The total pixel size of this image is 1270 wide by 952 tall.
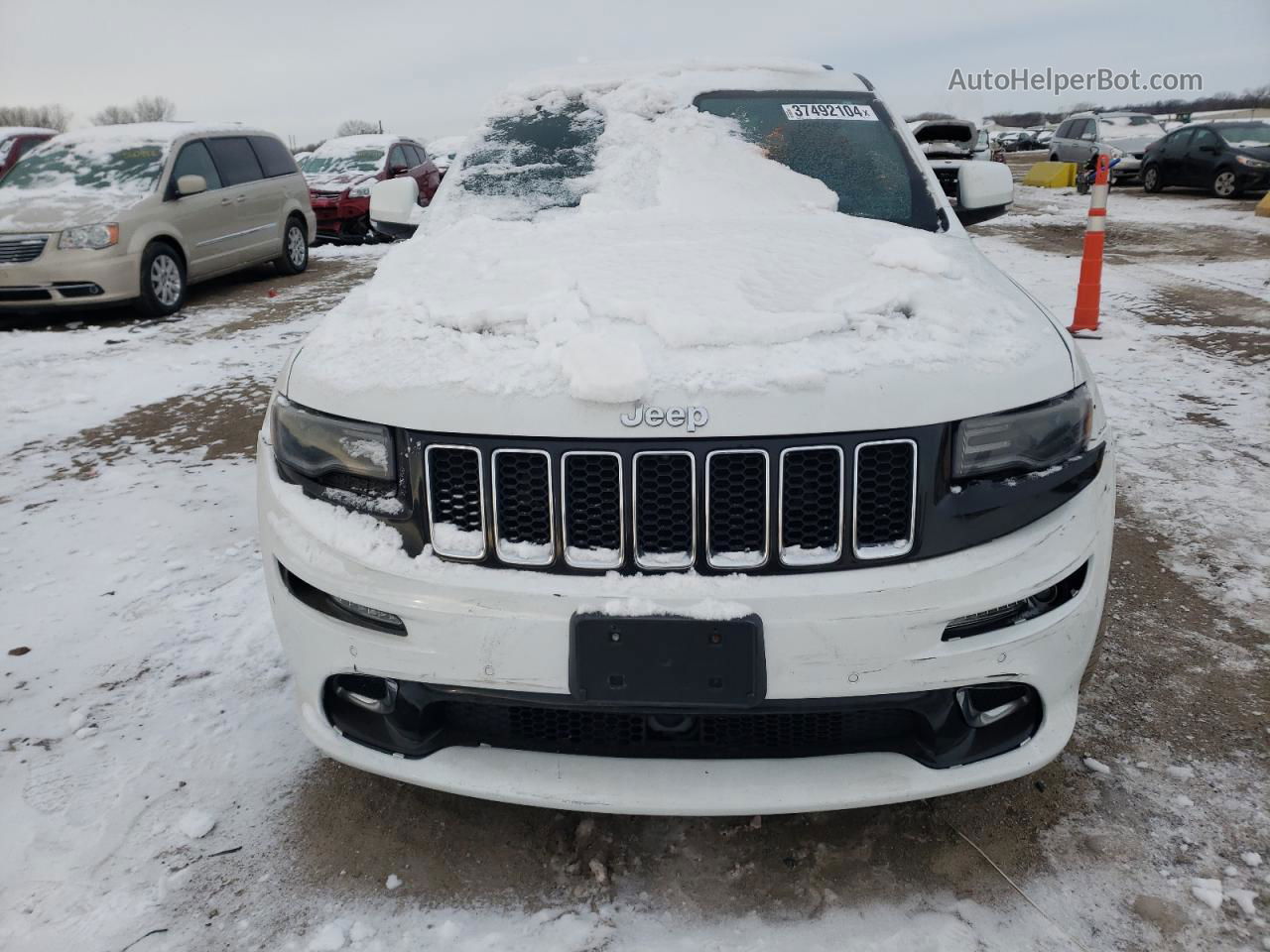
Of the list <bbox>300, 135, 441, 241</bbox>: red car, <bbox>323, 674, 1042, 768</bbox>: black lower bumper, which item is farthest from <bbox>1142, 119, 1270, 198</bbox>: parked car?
<bbox>323, 674, 1042, 768</bbox>: black lower bumper

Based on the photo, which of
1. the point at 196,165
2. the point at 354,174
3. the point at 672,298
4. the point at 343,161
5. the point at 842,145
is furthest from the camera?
the point at 343,161

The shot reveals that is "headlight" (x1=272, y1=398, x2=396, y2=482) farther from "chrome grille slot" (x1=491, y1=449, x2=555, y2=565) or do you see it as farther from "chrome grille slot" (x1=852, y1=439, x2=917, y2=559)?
"chrome grille slot" (x1=852, y1=439, x2=917, y2=559)

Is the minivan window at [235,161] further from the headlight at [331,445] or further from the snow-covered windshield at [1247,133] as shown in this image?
the snow-covered windshield at [1247,133]

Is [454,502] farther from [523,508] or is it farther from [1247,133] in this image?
[1247,133]

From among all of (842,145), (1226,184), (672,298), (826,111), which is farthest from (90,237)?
(1226,184)

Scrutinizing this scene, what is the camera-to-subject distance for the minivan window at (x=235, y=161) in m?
9.65

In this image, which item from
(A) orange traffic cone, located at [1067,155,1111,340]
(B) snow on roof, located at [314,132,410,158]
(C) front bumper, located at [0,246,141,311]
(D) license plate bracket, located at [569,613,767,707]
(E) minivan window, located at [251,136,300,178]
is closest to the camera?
(D) license plate bracket, located at [569,613,767,707]

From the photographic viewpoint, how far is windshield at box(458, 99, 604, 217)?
303cm

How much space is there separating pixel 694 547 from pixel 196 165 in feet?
30.9

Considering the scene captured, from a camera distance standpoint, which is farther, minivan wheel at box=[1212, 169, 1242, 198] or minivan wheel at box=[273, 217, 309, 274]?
minivan wheel at box=[1212, 169, 1242, 198]

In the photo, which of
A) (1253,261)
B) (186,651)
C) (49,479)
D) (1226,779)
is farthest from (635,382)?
(1253,261)

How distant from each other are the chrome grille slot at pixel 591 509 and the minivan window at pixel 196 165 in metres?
8.72

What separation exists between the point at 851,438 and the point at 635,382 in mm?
430

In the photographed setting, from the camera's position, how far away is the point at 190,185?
856 cm
